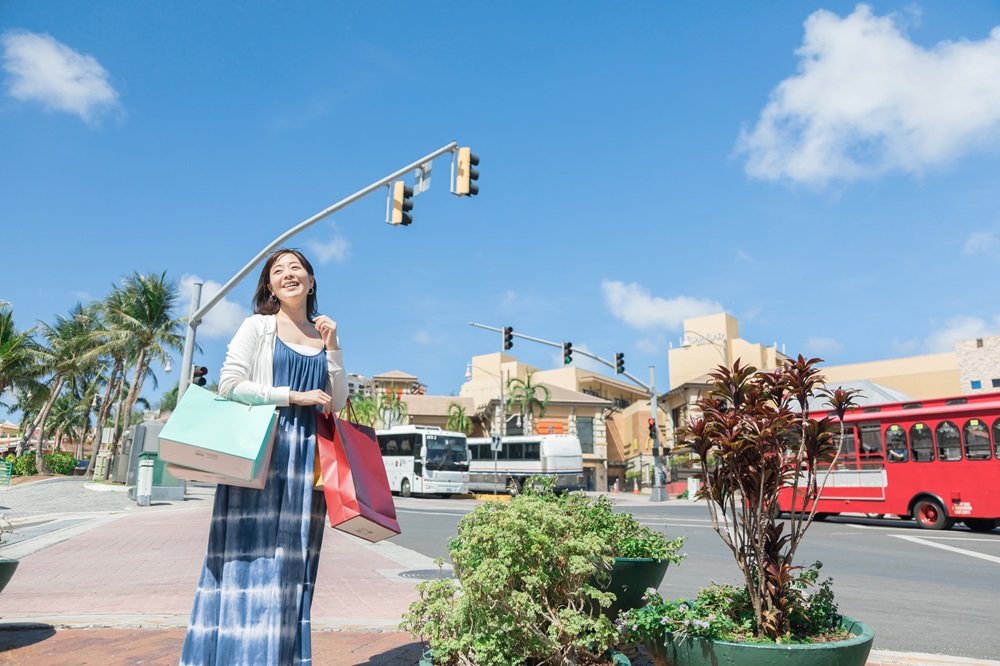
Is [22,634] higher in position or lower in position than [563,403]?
lower

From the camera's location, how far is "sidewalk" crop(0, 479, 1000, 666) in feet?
14.8

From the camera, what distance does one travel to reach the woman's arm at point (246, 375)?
3.24 metres

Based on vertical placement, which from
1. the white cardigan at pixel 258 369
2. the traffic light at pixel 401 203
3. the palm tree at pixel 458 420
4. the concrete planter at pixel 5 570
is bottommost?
the concrete planter at pixel 5 570

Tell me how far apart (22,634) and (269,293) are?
3469 mm

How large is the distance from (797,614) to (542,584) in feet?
4.40

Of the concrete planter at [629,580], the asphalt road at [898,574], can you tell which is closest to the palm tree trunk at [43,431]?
the asphalt road at [898,574]

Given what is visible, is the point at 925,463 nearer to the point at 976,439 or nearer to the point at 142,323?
the point at 976,439

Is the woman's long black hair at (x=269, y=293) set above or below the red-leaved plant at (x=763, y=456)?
above

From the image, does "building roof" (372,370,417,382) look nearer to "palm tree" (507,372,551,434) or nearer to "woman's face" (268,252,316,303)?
"palm tree" (507,372,551,434)

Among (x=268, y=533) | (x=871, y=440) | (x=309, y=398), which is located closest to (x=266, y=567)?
(x=268, y=533)

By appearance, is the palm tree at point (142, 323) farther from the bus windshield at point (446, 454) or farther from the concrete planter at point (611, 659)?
the concrete planter at point (611, 659)

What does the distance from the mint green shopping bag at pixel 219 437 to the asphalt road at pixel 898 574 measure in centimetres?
443

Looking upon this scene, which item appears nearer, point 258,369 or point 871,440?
point 258,369

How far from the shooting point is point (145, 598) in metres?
6.54
